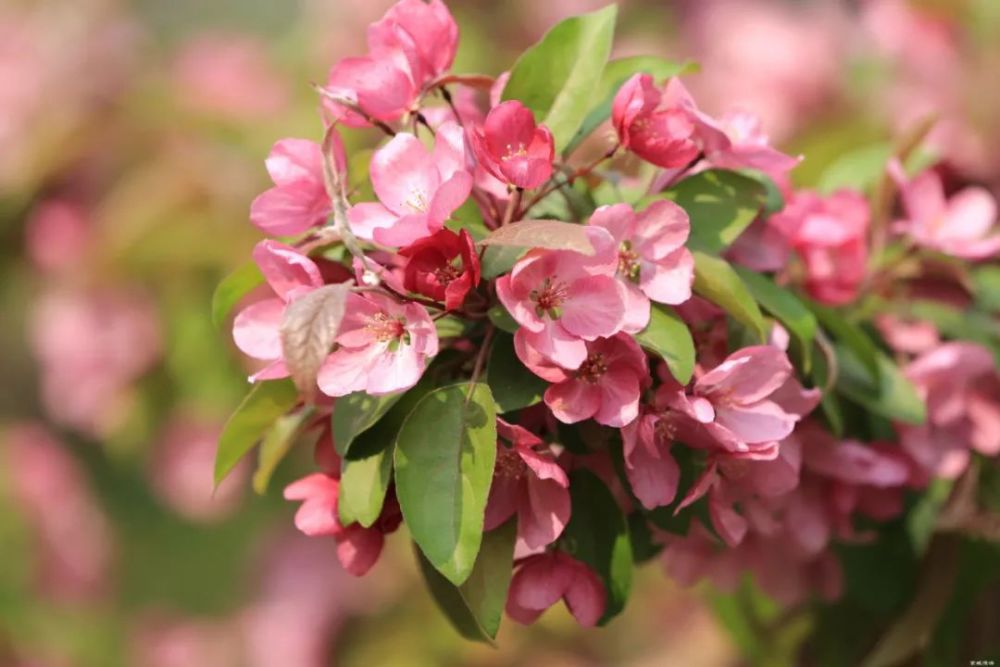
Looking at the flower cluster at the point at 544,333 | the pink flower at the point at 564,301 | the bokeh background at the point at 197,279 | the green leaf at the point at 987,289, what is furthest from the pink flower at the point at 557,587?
the bokeh background at the point at 197,279

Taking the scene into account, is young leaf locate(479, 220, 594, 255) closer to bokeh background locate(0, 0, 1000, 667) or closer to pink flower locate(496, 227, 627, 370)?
pink flower locate(496, 227, 627, 370)

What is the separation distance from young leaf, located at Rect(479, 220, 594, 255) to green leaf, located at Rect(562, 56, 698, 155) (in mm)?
111

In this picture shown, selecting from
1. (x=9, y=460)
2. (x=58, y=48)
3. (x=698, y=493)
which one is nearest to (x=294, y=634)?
(x=9, y=460)

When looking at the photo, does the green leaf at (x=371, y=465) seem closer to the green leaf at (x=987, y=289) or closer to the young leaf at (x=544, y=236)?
the young leaf at (x=544, y=236)

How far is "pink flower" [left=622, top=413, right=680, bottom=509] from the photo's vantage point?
47 centimetres

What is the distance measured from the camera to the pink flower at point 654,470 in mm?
474

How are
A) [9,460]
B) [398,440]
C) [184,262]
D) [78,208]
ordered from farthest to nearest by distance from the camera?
[9,460] → [78,208] → [184,262] → [398,440]

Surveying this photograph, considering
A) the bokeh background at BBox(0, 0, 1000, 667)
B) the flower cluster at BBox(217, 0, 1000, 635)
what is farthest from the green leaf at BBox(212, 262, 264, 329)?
the bokeh background at BBox(0, 0, 1000, 667)

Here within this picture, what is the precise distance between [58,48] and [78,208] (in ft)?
0.78

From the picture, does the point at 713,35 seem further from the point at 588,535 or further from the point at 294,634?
the point at 588,535

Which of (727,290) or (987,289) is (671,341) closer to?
(727,290)

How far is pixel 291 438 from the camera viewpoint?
545mm

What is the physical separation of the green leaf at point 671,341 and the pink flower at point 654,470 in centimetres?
3

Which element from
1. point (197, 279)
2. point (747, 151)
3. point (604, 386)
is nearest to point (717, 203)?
point (747, 151)
